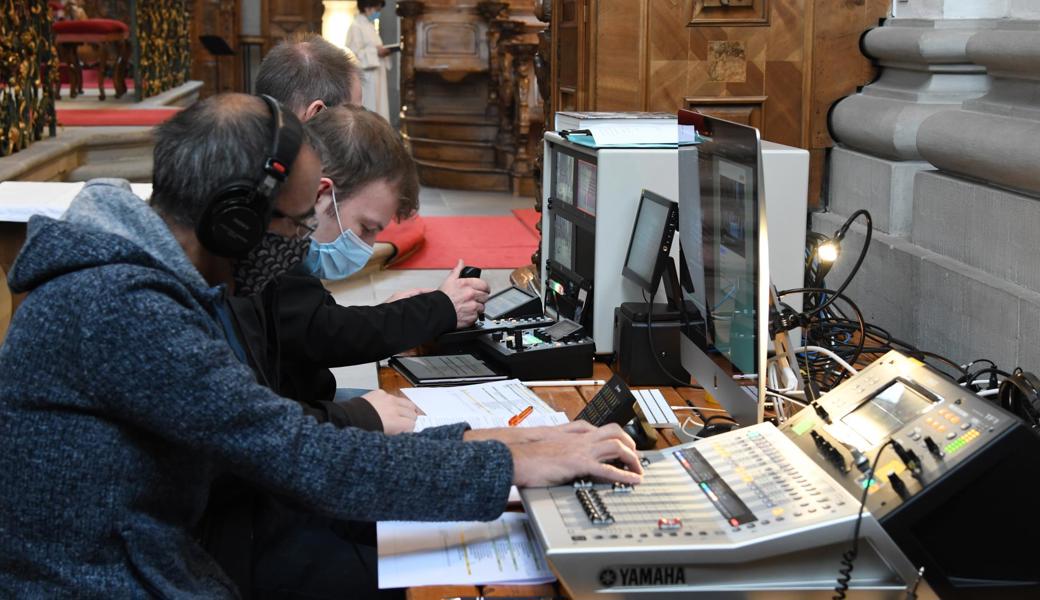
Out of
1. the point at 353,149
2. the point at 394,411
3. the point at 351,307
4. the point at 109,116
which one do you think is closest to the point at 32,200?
the point at 351,307

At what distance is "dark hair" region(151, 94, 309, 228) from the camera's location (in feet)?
4.86

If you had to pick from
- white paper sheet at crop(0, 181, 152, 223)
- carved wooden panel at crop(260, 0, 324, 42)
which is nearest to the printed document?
white paper sheet at crop(0, 181, 152, 223)

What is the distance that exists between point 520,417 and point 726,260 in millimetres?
517

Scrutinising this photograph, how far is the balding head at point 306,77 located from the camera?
10.6 feet

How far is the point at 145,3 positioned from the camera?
10.1 meters

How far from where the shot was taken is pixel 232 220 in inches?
57.6

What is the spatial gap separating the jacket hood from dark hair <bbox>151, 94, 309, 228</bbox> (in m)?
0.03

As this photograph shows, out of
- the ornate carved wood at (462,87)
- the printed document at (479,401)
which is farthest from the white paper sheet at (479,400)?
the ornate carved wood at (462,87)

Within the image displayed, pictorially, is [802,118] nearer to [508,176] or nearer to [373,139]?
[373,139]

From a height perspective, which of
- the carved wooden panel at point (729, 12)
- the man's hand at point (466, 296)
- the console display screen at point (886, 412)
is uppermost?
the carved wooden panel at point (729, 12)

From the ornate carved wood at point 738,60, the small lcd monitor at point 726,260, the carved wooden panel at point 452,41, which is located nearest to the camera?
the small lcd monitor at point 726,260

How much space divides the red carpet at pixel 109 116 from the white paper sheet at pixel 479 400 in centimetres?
595

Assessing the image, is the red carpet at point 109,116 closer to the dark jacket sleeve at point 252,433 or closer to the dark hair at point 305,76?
the dark hair at point 305,76

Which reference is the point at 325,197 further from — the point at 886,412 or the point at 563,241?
the point at 886,412
